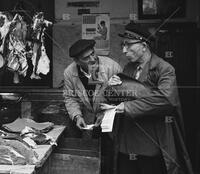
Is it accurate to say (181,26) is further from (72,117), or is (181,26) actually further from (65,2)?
(72,117)

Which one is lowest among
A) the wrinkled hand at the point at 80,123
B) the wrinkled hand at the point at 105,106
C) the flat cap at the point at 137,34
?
the wrinkled hand at the point at 80,123

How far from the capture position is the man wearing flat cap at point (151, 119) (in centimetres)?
268

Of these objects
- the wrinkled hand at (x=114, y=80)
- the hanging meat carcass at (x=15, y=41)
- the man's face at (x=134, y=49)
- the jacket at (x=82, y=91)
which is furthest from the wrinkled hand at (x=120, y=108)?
the hanging meat carcass at (x=15, y=41)

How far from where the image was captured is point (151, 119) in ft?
9.21

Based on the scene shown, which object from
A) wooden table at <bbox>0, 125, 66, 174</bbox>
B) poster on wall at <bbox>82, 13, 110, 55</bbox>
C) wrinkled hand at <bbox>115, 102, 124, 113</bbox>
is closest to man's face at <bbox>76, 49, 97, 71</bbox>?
poster on wall at <bbox>82, 13, 110, 55</bbox>

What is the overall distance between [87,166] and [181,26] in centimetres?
162

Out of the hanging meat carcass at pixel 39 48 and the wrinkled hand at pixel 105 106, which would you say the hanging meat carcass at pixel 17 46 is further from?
the wrinkled hand at pixel 105 106

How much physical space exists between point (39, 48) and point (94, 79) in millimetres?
589

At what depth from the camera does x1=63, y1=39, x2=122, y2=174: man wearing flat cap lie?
321cm

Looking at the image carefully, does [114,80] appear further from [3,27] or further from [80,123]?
[3,27]

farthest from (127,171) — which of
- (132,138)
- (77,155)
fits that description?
(77,155)

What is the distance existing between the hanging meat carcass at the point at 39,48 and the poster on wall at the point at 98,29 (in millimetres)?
346

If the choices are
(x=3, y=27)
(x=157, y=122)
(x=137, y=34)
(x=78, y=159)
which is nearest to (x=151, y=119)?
(x=157, y=122)

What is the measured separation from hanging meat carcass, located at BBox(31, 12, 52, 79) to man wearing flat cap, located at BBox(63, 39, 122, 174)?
0.22 metres
